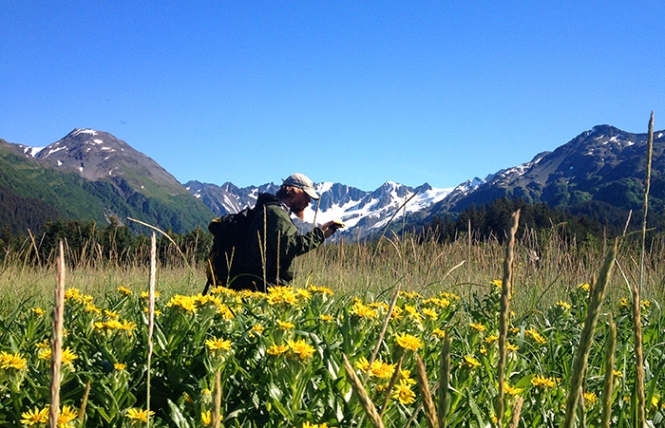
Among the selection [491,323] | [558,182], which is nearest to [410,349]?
[491,323]

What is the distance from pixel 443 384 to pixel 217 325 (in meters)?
1.70

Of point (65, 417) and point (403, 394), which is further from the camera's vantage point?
point (403, 394)

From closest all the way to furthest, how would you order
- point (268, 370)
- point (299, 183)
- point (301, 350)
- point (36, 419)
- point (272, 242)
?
1. point (36, 419)
2. point (301, 350)
3. point (268, 370)
4. point (272, 242)
5. point (299, 183)

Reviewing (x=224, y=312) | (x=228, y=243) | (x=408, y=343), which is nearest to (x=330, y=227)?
(x=228, y=243)

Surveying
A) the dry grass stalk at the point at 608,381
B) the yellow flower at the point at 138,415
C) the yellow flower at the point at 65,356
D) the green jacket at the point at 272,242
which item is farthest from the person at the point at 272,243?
the dry grass stalk at the point at 608,381

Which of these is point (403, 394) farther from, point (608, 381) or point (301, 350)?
point (608, 381)

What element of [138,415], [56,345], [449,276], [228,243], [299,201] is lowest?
[449,276]

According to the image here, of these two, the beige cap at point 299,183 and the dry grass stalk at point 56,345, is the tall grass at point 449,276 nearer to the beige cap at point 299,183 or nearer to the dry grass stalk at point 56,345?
the beige cap at point 299,183

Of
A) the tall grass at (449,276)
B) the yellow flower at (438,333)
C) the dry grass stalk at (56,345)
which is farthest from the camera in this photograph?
the tall grass at (449,276)

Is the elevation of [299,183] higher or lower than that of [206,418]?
higher

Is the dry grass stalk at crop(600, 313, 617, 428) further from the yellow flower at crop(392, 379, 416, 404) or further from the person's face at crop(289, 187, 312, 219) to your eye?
the person's face at crop(289, 187, 312, 219)

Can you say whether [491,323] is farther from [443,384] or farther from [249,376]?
[443,384]

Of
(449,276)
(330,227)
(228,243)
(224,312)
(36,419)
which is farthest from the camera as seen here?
(449,276)

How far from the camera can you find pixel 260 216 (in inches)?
193
